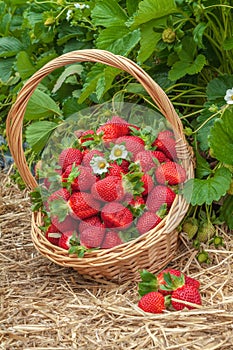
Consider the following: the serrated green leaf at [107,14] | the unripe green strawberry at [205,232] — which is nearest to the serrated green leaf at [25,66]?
the serrated green leaf at [107,14]

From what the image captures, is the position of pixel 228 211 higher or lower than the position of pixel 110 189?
lower

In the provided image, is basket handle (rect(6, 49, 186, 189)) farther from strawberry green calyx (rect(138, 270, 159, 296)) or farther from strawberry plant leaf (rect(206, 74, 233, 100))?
strawberry green calyx (rect(138, 270, 159, 296))

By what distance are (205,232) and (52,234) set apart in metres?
0.42

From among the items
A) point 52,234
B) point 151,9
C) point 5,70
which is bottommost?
point 5,70

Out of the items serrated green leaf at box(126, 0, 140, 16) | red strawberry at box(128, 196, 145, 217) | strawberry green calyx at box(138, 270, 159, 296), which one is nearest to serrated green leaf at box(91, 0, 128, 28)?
serrated green leaf at box(126, 0, 140, 16)

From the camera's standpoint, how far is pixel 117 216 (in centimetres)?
170

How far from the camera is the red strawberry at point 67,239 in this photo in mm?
1728

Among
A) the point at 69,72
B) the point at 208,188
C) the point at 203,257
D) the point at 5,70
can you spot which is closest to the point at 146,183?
the point at 208,188

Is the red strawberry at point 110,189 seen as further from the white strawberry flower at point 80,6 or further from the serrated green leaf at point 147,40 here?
the white strawberry flower at point 80,6

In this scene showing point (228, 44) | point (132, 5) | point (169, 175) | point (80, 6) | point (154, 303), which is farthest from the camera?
point (80, 6)

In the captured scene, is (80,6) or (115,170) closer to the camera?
(115,170)

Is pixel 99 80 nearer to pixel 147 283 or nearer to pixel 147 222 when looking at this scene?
pixel 147 222

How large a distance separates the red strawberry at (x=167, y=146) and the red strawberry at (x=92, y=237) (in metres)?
0.28

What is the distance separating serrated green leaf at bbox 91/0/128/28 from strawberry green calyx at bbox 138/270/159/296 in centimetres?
77
